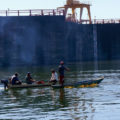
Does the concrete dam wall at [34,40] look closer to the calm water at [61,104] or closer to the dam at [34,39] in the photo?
the dam at [34,39]

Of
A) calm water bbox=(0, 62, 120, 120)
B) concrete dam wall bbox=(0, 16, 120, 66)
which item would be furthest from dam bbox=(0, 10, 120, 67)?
calm water bbox=(0, 62, 120, 120)

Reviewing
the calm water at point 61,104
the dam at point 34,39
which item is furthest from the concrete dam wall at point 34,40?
the calm water at point 61,104

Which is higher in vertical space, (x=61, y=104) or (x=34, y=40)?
(x=34, y=40)

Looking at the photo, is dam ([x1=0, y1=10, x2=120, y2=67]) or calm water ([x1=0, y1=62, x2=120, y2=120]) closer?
calm water ([x1=0, y1=62, x2=120, y2=120])

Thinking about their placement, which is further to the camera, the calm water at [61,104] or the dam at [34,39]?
the dam at [34,39]

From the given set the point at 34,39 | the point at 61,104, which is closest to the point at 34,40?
the point at 34,39

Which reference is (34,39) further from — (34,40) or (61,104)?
(61,104)

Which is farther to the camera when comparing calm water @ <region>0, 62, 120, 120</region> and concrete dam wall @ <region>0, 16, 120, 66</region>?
concrete dam wall @ <region>0, 16, 120, 66</region>

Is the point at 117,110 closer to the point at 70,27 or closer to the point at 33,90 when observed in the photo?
the point at 33,90

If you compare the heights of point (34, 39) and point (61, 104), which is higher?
point (34, 39)

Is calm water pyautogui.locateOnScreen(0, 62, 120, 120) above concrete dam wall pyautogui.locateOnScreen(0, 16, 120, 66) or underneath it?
underneath

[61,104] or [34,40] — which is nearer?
[61,104]

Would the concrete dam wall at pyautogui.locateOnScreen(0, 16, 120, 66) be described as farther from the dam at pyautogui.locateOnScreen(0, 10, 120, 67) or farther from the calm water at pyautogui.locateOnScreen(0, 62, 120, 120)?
the calm water at pyautogui.locateOnScreen(0, 62, 120, 120)

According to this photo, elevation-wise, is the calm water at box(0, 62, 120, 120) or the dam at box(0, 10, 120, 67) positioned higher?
the dam at box(0, 10, 120, 67)
